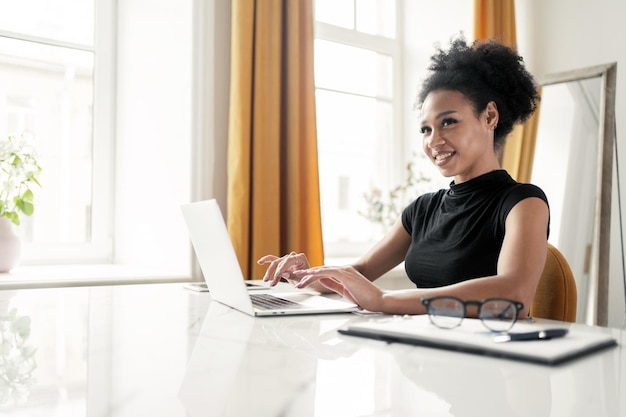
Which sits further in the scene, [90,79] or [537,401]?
[90,79]

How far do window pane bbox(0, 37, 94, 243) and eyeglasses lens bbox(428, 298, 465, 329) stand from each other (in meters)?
2.12

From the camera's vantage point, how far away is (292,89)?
8.38 feet

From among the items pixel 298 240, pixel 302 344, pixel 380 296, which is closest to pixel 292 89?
pixel 298 240

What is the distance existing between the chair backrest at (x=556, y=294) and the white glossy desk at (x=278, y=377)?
1.31 ft

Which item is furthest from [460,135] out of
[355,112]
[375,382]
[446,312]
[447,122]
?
[355,112]

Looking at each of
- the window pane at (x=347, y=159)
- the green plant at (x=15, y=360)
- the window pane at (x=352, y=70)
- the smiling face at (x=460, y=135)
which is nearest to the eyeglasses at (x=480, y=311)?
the green plant at (x=15, y=360)

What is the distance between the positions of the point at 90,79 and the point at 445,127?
1.73 meters

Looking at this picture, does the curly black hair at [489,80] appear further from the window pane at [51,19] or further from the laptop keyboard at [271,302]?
the window pane at [51,19]

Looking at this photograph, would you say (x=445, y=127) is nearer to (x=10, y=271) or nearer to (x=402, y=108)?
(x=10, y=271)

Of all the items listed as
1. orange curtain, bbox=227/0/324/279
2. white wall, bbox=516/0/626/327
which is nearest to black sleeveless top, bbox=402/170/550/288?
orange curtain, bbox=227/0/324/279

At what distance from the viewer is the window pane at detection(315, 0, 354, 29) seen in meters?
3.35

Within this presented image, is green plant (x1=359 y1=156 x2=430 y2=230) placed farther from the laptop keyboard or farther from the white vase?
the laptop keyboard

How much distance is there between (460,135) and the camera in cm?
168

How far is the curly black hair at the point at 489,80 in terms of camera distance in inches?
67.6
